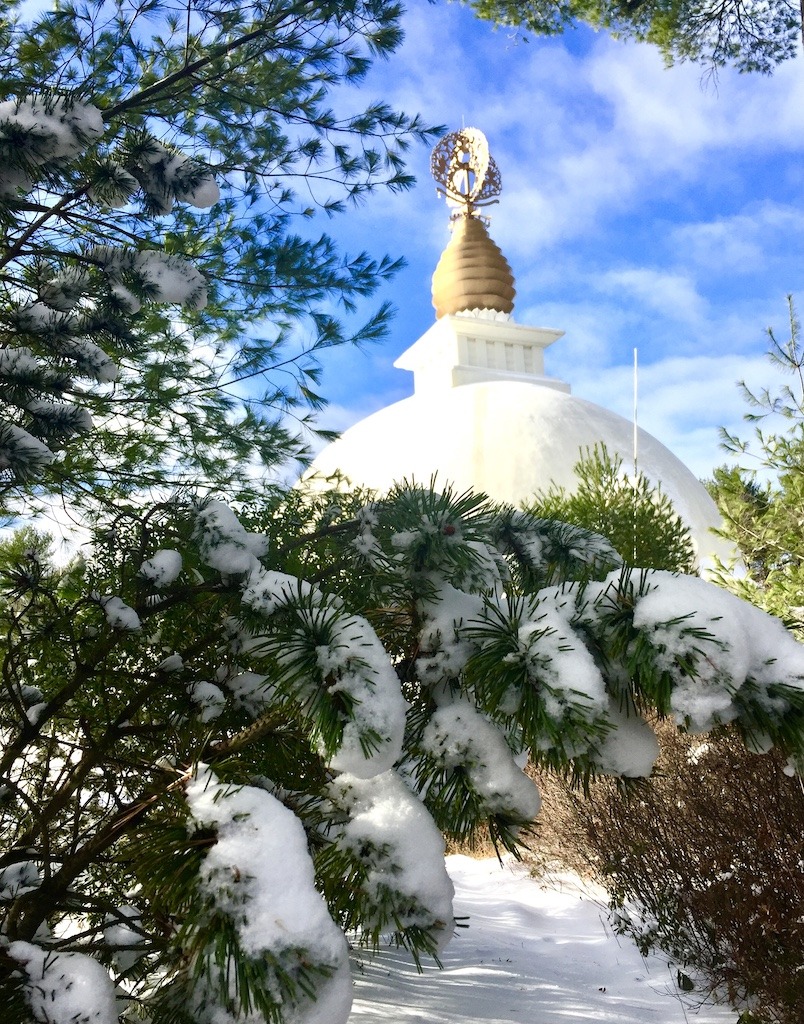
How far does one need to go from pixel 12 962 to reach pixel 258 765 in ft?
2.89

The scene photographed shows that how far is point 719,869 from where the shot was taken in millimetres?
4668

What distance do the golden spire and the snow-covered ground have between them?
2073 centimetres

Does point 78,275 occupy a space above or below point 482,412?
below

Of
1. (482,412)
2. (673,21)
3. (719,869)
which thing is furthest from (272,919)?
(482,412)

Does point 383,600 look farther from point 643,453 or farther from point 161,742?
point 643,453

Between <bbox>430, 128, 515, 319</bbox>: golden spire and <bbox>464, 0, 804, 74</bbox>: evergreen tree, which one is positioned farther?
<bbox>430, 128, 515, 319</bbox>: golden spire

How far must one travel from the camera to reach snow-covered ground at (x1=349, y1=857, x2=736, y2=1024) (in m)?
4.14

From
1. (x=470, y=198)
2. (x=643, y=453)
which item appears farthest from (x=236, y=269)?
(x=470, y=198)

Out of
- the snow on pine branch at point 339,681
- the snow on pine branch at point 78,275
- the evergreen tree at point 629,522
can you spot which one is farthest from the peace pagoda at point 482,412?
the snow on pine branch at point 339,681

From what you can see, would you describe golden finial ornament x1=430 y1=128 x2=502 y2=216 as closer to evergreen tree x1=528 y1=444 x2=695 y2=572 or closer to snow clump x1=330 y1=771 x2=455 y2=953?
evergreen tree x1=528 y1=444 x2=695 y2=572

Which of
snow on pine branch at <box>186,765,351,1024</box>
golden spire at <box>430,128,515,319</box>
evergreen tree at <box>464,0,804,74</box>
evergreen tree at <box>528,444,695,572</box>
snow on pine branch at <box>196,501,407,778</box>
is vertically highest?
golden spire at <box>430,128,515,319</box>

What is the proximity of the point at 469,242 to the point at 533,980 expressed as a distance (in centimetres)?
2376

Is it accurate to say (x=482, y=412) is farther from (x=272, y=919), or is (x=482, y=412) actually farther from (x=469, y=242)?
(x=272, y=919)

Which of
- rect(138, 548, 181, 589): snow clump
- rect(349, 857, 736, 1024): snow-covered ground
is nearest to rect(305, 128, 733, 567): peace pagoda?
rect(349, 857, 736, 1024): snow-covered ground
